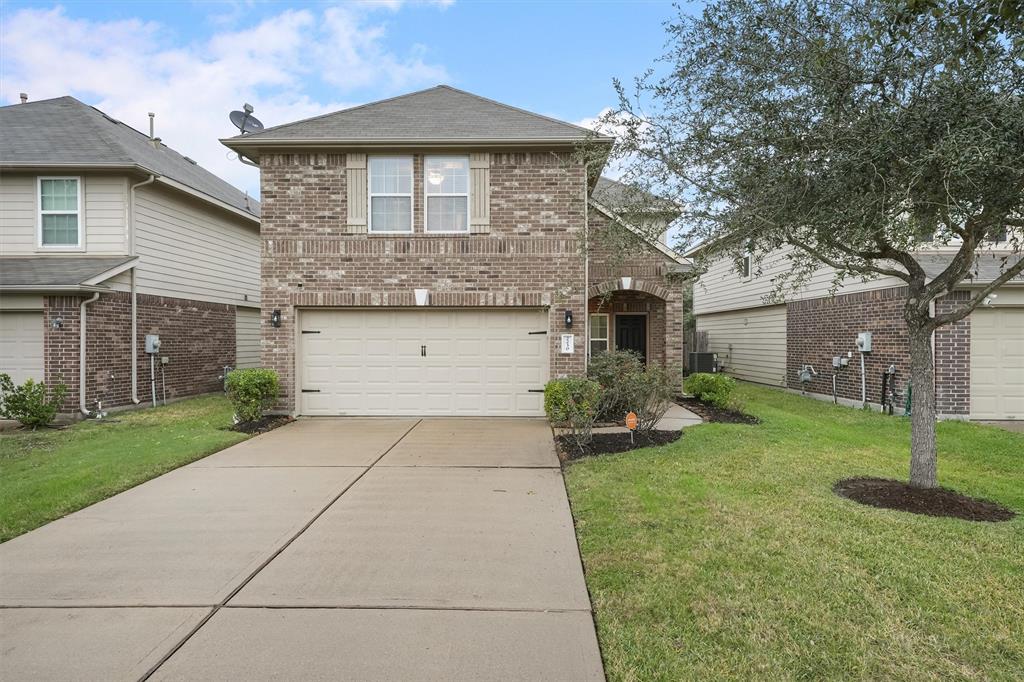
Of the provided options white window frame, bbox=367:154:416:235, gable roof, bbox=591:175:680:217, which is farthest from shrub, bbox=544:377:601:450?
white window frame, bbox=367:154:416:235

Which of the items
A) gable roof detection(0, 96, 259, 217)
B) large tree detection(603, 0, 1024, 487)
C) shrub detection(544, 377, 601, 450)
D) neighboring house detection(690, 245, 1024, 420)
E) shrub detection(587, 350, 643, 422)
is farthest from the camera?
gable roof detection(0, 96, 259, 217)

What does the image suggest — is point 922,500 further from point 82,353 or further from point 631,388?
point 82,353

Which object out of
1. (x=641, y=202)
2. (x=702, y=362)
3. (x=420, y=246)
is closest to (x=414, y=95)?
(x=420, y=246)

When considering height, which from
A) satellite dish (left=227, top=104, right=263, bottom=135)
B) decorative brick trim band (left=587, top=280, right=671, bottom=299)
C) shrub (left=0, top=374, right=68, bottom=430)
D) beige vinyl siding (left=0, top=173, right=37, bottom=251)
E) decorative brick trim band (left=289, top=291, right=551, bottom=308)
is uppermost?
satellite dish (left=227, top=104, right=263, bottom=135)

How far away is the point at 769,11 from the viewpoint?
5.14 meters

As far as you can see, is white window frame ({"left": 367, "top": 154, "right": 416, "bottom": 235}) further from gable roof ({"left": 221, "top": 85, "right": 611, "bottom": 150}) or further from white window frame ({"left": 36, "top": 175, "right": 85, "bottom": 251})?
white window frame ({"left": 36, "top": 175, "right": 85, "bottom": 251})

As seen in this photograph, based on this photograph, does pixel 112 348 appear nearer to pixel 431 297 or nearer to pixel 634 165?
pixel 431 297

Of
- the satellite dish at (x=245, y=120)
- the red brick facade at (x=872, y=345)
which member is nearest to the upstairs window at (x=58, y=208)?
the satellite dish at (x=245, y=120)

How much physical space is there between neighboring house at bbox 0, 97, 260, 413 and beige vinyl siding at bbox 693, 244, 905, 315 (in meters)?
11.4

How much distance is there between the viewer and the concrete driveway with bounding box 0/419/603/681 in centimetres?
289

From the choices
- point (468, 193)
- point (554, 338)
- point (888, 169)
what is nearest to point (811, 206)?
point (888, 169)

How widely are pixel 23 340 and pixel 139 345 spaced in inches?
73.6

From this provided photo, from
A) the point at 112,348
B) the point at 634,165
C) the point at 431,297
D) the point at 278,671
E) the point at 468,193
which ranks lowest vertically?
the point at 278,671

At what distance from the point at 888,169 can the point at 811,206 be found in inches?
23.8
